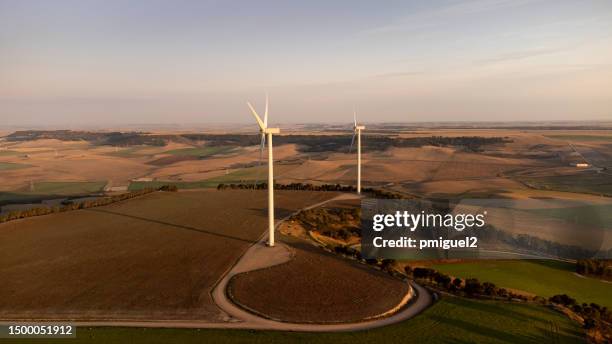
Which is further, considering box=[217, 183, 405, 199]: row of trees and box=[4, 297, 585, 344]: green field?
box=[217, 183, 405, 199]: row of trees

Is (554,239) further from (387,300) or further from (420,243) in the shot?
(387,300)

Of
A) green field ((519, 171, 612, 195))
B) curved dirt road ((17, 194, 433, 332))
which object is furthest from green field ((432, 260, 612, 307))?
green field ((519, 171, 612, 195))

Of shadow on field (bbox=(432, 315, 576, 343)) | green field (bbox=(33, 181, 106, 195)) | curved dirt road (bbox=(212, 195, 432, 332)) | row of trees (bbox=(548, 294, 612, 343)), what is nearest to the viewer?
shadow on field (bbox=(432, 315, 576, 343))

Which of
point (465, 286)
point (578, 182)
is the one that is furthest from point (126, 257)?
point (578, 182)

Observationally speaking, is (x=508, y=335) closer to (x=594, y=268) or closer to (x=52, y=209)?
(x=594, y=268)

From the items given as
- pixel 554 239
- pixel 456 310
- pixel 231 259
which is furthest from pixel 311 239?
pixel 554 239

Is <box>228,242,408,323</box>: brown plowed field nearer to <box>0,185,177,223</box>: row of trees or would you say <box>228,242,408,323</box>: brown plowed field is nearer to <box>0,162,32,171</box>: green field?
<box>0,185,177,223</box>: row of trees

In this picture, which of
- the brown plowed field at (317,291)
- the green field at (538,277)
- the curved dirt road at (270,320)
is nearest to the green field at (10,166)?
the curved dirt road at (270,320)
